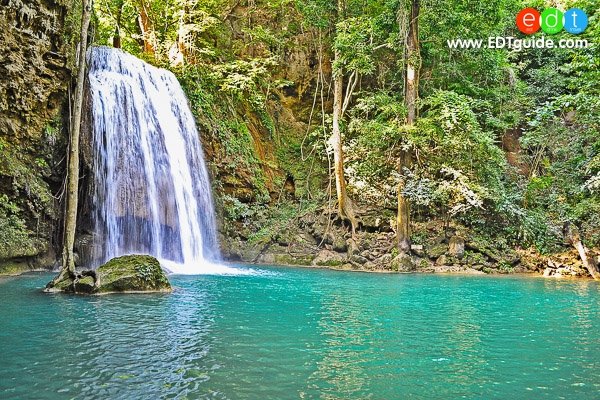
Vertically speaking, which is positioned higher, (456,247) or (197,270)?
(456,247)

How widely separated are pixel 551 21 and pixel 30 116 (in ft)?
74.0

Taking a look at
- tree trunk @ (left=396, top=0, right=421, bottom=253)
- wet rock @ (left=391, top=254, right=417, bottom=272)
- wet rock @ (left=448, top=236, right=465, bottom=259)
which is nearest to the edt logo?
tree trunk @ (left=396, top=0, right=421, bottom=253)

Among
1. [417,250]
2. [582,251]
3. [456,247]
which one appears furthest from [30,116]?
[582,251]

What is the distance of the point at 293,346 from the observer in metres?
5.05

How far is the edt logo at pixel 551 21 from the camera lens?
1973cm

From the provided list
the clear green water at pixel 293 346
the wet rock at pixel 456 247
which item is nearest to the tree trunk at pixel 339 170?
the wet rock at pixel 456 247

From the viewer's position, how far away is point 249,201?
19.1m

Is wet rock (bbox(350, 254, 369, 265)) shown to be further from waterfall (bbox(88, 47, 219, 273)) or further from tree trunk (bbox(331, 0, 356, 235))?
waterfall (bbox(88, 47, 219, 273))

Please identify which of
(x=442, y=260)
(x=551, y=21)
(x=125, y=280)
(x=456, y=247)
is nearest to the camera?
(x=125, y=280)

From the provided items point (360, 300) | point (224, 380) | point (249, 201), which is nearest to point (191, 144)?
point (249, 201)

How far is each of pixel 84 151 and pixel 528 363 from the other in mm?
12092

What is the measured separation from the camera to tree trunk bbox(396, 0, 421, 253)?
51.4 ft

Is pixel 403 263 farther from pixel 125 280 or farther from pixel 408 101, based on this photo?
pixel 125 280

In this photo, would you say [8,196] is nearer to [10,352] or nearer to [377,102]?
[10,352]
